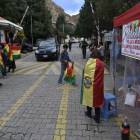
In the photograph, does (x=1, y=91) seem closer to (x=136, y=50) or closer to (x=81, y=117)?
(x=81, y=117)

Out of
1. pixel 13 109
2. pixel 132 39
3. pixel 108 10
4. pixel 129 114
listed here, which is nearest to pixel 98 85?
pixel 129 114

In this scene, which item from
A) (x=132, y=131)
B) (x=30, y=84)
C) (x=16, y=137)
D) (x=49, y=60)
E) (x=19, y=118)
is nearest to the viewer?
(x=16, y=137)

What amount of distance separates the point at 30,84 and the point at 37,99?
191cm

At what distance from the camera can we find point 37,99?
17.2ft

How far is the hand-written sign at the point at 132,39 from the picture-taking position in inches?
146

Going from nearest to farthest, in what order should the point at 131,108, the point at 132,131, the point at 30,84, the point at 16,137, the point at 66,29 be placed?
the point at 16,137, the point at 132,131, the point at 131,108, the point at 30,84, the point at 66,29

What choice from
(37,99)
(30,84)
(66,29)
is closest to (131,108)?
(37,99)

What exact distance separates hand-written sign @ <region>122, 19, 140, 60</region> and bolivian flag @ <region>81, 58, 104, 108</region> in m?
0.98

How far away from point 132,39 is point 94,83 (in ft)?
5.05

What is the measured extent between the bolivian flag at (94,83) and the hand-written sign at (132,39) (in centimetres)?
98

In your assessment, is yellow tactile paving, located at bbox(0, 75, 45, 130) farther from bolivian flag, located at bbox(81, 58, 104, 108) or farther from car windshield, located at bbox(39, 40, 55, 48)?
car windshield, located at bbox(39, 40, 55, 48)

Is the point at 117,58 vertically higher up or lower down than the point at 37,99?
higher up

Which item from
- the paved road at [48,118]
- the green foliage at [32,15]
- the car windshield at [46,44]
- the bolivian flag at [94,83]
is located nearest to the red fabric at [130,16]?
the bolivian flag at [94,83]

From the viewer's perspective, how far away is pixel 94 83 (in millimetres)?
3500
